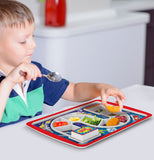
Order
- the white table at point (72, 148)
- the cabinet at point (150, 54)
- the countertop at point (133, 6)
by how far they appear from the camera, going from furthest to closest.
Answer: the cabinet at point (150, 54)
the countertop at point (133, 6)
the white table at point (72, 148)

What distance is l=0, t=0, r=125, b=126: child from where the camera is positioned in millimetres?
994

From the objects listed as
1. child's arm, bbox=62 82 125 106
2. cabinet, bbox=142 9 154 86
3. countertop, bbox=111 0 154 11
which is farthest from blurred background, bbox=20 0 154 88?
child's arm, bbox=62 82 125 106

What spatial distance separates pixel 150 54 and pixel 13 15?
2.16 meters

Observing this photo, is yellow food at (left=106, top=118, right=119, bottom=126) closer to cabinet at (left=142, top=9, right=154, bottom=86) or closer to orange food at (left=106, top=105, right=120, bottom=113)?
orange food at (left=106, top=105, right=120, bottom=113)

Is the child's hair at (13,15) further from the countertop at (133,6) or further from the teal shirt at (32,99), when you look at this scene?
the countertop at (133,6)

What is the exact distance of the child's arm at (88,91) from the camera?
110cm

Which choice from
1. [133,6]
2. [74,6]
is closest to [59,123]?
[74,6]

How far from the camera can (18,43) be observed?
1.09 m

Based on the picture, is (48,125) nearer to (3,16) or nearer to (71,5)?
(3,16)

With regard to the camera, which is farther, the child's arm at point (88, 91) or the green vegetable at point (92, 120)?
the child's arm at point (88, 91)

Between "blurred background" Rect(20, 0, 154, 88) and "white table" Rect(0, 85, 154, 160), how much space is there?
3.64 feet

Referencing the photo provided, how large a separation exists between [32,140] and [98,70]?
150 centimetres

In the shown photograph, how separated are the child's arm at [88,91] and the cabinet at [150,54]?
182cm

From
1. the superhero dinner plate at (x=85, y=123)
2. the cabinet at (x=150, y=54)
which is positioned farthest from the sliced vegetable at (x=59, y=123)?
the cabinet at (x=150, y=54)
